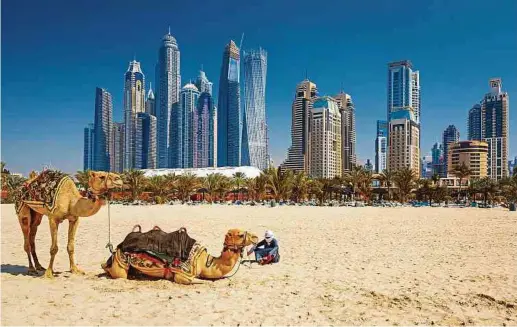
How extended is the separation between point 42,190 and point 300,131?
16029 cm

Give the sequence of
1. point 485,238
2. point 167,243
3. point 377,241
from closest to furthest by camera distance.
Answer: point 167,243 < point 377,241 < point 485,238

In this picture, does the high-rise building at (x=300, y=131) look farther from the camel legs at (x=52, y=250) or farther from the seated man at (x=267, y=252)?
the camel legs at (x=52, y=250)

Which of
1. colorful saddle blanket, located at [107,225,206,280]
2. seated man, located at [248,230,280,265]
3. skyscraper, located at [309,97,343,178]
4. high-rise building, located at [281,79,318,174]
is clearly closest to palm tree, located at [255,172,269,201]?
seated man, located at [248,230,280,265]

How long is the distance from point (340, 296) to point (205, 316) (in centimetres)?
242

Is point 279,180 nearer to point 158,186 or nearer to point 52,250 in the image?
point 158,186

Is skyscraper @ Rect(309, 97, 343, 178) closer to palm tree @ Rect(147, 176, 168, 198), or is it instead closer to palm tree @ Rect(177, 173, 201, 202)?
palm tree @ Rect(177, 173, 201, 202)

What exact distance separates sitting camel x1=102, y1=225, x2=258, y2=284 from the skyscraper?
459ft

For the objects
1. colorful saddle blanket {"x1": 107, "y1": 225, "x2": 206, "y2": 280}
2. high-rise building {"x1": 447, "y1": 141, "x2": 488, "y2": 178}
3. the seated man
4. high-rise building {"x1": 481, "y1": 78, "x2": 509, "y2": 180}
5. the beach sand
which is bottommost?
the beach sand

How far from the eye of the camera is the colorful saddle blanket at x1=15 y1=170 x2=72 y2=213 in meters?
7.80

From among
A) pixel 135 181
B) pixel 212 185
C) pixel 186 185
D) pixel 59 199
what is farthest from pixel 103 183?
pixel 186 185

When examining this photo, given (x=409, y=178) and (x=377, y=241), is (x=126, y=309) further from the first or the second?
(x=409, y=178)

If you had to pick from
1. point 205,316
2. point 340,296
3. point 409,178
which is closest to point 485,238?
point 340,296

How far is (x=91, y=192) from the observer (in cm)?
779

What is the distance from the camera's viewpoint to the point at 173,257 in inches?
291
